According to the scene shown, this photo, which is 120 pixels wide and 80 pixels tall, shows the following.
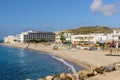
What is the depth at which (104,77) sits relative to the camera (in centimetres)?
2336

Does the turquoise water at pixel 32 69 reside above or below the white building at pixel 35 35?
below

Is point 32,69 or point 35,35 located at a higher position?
point 35,35

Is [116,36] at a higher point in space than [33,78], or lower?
higher

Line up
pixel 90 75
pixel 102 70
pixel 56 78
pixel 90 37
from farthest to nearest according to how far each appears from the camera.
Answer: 1. pixel 90 37
2. pixel 102 70
3. pixel 90 75
4. pixel 56 78

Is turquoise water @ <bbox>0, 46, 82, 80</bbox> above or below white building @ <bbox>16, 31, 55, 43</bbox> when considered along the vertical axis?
below

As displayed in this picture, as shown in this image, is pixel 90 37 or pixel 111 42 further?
pixel 90 37

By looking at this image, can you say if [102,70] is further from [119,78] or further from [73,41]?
[73,41]

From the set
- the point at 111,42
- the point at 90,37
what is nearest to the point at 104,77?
the point at 111,42

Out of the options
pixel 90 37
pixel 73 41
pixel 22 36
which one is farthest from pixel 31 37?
pixel 90 37

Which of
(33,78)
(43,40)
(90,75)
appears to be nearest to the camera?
(90,75)

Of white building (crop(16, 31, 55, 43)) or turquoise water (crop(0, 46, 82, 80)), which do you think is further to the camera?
white building (crop(16, 31, 55, 43))

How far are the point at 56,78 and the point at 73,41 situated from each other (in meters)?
112

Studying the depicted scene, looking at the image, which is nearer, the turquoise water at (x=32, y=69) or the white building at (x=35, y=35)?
the turquoise water at (x=32, y=69)

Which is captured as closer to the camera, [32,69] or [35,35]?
[32,69]
